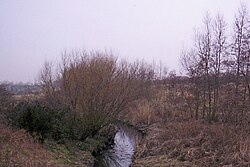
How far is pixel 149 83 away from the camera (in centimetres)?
4153

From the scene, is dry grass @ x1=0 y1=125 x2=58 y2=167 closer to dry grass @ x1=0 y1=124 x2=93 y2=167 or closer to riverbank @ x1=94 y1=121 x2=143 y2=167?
dry grass @ x1=0 y1=124 x2=93 y2=167

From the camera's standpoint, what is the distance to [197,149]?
13930mm

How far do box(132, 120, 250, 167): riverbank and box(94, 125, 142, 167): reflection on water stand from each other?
0.86m

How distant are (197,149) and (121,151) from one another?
6451mm

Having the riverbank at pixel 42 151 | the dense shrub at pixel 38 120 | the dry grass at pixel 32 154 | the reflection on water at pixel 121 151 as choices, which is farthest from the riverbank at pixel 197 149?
the dense shrub at pixel 38 120

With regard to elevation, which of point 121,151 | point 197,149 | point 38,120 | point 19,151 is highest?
point 38,120

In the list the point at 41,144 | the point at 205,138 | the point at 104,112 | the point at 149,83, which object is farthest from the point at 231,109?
the point at 149,83

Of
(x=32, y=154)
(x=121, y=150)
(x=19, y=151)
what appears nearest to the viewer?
(x=19, y=151)

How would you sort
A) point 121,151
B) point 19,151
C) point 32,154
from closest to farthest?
point 19,151 → point 32,154 → point 121,151

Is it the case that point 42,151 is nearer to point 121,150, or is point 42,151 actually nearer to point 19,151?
point 19,151

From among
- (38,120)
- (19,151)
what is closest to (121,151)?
(38,120)

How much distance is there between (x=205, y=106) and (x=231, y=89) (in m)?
2.90

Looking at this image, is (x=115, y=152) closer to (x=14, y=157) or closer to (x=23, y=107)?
(x=23, y=107)

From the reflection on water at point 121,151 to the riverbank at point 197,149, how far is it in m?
0.86
